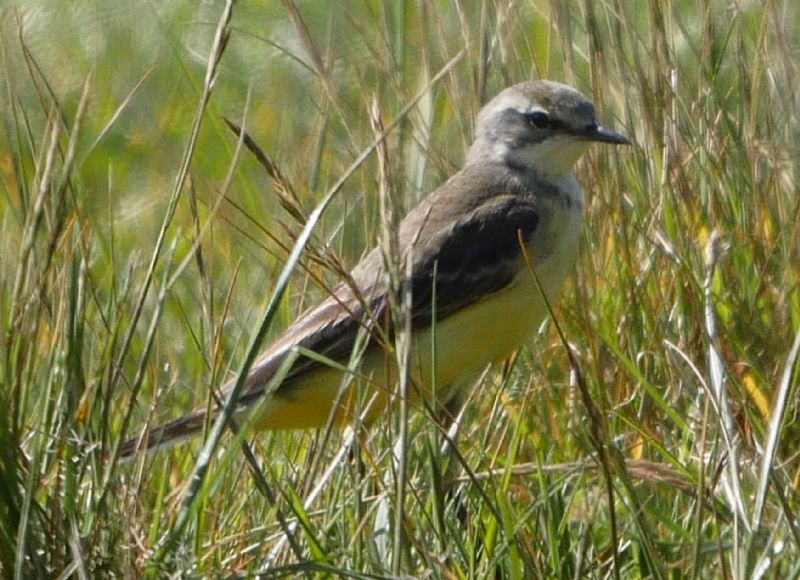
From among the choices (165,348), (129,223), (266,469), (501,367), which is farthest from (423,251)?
(129,223)

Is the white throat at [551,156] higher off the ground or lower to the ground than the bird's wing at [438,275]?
higher

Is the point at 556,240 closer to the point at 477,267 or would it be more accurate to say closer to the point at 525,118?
the point at 477,267

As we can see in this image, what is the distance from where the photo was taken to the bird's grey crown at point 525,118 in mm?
4891

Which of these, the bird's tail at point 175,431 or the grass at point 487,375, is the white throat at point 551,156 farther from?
the bird's tail at point 175,431

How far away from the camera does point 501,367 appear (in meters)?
5.00

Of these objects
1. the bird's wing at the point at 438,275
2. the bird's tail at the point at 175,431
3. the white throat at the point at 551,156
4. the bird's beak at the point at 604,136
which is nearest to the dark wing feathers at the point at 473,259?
the bird's wing at the point at 438,275

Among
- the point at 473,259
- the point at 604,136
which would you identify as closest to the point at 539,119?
the point at 604,136

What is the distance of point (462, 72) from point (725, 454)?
272 cm

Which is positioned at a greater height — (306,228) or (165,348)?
(306,228)

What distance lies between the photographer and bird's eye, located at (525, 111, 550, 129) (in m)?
5.02

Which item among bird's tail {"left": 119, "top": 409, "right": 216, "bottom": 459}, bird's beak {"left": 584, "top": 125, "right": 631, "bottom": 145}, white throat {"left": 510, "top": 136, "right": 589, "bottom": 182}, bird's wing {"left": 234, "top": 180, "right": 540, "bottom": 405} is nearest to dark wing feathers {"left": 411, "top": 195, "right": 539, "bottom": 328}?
bird's wing {"left": 234, "top": 180, "right": 540, "bottom": 405}

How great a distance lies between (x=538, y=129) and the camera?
5.16 metres

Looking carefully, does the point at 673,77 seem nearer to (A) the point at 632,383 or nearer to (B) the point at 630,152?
(B) the point at 630,152

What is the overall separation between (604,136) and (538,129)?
0.47 meters
